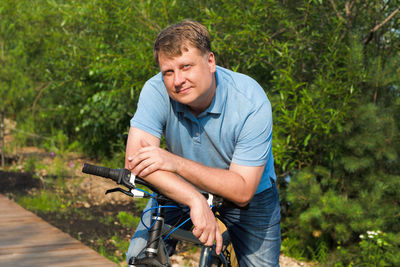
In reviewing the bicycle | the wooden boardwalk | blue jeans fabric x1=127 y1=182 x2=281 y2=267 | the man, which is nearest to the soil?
the wooden boardwalk

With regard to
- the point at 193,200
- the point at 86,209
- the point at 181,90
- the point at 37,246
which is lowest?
the point at 37,246

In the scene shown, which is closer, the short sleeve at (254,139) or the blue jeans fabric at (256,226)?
the short sleeve at (254,139)

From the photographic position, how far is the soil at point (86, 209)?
5438mm

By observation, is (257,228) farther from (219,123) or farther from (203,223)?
(203,223)

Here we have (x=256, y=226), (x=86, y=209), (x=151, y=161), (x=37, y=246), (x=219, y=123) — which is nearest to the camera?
(x=151, y=161)

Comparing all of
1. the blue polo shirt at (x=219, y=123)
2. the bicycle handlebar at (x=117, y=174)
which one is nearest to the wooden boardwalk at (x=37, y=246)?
the blue polo shirt at (x=219, y=123)

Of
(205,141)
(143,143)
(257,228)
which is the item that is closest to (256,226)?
(257,228)

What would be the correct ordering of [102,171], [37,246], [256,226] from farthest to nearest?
[37,246]
[256,226]
[102,171]

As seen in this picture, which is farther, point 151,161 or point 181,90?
point 181,90

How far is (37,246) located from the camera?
491cm

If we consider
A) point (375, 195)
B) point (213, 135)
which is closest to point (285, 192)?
point (375, 195)

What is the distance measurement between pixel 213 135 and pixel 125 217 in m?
2.79

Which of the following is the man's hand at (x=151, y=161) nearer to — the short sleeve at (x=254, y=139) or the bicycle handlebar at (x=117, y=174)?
the bicycle handlebar at (x=117, y=174)

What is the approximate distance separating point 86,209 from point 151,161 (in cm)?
446
